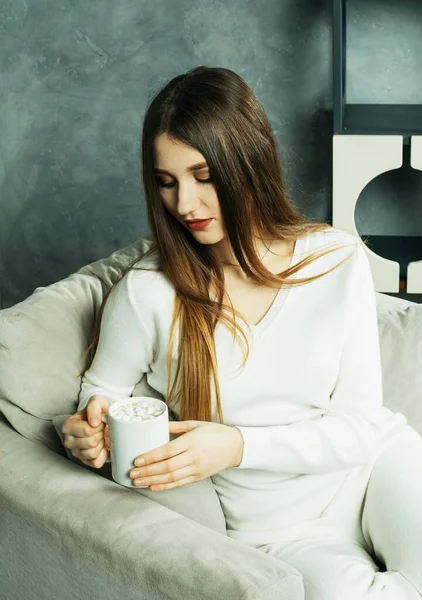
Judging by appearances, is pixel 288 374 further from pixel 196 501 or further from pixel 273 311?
pixel 196 501

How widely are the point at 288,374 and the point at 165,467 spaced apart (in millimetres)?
291

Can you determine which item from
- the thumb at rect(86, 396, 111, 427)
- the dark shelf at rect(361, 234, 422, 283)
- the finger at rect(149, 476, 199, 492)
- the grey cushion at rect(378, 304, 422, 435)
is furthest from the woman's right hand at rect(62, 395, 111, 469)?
the dark shelf at rect(361, 234, 422, 283)

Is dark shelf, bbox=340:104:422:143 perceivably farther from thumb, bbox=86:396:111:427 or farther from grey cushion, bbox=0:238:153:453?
thumb, bbox=86:396:111:427

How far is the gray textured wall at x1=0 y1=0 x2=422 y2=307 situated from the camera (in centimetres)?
230

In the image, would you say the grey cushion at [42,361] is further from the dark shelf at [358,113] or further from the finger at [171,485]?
the dark shelf at [358,113]

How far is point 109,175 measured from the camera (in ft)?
8.55

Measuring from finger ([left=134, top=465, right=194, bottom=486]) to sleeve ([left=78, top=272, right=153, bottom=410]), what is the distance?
249 mm

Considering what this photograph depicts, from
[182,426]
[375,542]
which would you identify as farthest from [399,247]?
[182,426]

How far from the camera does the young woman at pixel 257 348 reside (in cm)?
125

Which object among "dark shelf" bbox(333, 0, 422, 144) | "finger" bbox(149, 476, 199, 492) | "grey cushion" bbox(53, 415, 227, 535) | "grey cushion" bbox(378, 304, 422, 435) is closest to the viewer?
"finger" bbox(149, 476, 199, 492)

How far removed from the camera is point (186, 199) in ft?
4.13

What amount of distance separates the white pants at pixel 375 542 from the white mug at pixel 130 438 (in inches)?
11.7

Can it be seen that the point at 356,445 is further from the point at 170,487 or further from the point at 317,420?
the point at 170,487

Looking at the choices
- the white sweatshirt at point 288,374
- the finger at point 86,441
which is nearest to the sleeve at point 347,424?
the white sweatshirt at point 288,374
